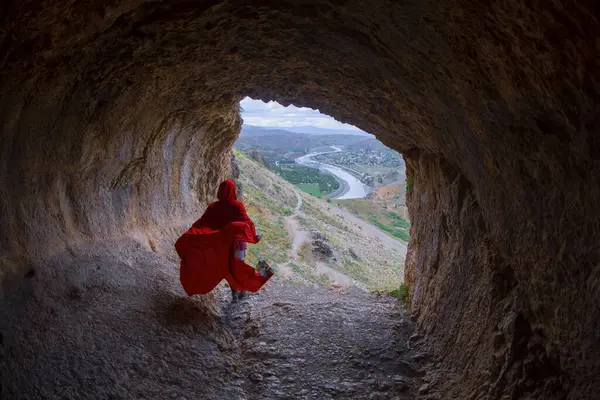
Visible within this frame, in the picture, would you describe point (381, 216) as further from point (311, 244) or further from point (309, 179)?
point (311, 244)

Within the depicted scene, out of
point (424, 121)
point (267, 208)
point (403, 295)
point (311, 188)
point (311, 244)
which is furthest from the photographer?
point (311, 188)

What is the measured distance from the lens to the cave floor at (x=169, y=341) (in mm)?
3492

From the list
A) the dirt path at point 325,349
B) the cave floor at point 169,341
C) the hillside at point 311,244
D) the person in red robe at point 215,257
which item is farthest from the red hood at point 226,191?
the hillside at point 311,244

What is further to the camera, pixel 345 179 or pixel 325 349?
pixel 345 179

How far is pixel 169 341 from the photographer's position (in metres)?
4.57

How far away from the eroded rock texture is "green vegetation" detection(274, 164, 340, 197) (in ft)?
109

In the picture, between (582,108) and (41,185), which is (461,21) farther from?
(41,185)

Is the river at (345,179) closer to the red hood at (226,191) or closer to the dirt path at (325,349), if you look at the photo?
the dirt path at (325,349)

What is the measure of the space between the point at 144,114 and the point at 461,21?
4.56m

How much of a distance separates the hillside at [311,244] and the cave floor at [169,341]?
6685 millimetres

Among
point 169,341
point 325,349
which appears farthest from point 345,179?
point 169,341

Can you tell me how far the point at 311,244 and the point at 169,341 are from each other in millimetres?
13622

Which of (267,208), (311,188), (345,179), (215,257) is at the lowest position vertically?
(267,208)

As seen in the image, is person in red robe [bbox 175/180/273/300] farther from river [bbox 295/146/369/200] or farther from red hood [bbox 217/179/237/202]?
river [bbox 295/146/369/200]
